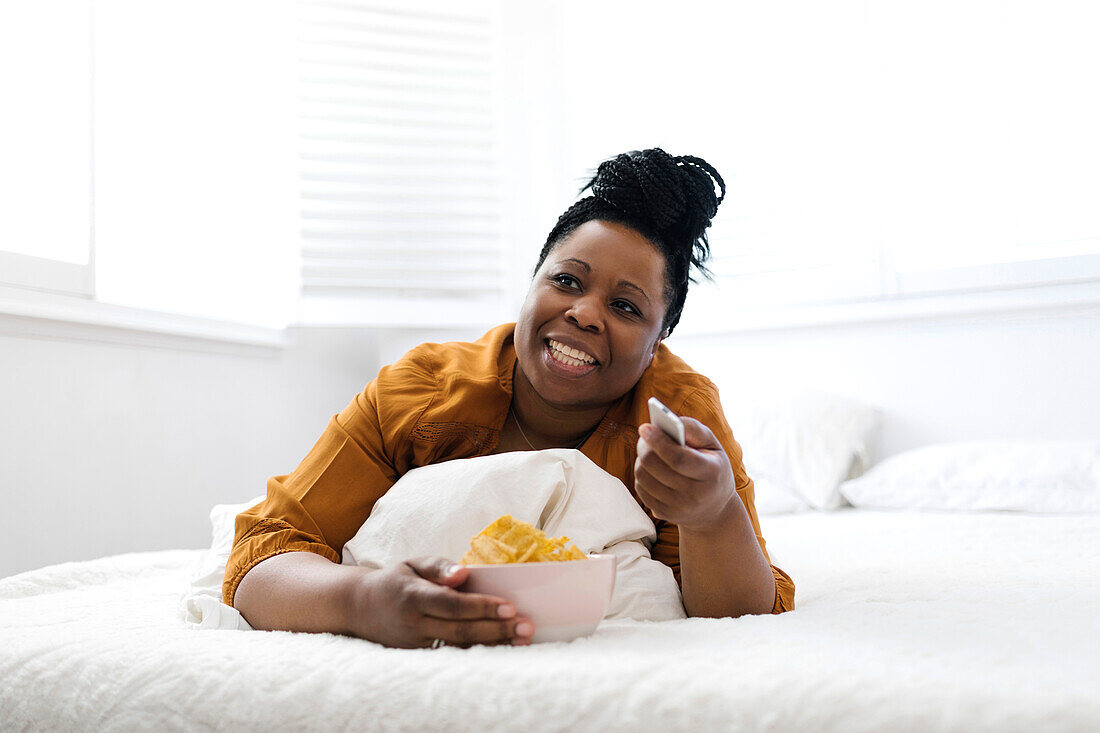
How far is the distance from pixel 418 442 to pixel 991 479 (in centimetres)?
149

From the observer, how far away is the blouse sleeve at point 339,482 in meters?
1.01

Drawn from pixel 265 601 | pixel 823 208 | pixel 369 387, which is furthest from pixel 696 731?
pixel 823 208

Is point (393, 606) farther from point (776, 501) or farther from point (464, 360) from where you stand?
point (776, 501)

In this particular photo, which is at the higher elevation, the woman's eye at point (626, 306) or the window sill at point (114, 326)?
the woman's eye at point (626, 306)

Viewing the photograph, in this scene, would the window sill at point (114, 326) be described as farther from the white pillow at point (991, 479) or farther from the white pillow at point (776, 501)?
the white pillow at point (991, 479)

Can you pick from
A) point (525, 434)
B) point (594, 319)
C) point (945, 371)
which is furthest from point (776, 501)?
point (594, 319)

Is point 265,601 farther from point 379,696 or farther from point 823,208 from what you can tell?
point 823,208

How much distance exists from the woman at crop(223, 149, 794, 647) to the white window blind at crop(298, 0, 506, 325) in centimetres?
155

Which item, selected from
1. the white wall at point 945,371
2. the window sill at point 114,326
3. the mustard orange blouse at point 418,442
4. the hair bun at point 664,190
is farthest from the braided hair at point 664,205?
the white wall at point 945,371

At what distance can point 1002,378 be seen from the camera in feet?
8.12

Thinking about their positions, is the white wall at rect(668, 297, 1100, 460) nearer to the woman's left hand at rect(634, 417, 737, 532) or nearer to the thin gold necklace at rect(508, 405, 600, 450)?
the thin gold necklace at rect(508, 405, 600, 450)

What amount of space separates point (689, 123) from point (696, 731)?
267 cm

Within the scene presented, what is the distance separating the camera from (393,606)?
29.0 inches

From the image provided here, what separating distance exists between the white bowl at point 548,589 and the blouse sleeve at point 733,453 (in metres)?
0.34
